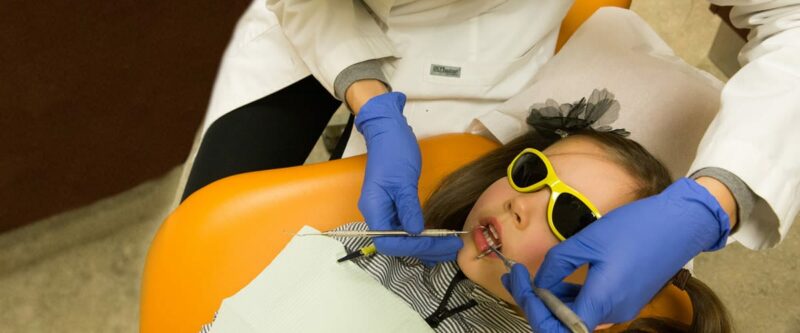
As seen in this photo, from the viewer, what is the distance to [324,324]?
1.06 m

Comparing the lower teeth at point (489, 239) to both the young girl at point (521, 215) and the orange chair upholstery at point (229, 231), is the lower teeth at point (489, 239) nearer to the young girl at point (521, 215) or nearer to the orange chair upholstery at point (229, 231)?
the young girl at point (521, 215)

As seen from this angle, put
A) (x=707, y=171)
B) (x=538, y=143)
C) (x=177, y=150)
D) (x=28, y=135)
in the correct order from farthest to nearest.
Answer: (x=177, y=150)
(x=28, y=135)
(x=538, y=143)
(x=707, y=171)

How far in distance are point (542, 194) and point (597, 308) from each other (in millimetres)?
223

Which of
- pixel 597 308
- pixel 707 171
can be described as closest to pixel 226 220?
pixel 597 308

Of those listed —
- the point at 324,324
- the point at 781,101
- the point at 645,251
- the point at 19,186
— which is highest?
the point at 781,101

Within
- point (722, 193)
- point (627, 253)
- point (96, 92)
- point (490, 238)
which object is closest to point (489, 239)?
point (490, 238)

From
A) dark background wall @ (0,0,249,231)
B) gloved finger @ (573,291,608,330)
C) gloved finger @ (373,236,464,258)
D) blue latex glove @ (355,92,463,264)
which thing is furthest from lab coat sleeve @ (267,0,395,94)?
dark background wall @ (0,0,249,231)

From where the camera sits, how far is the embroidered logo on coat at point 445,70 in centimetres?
134

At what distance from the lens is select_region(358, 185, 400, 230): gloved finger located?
1.09m

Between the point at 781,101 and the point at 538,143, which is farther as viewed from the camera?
the point at 538,143

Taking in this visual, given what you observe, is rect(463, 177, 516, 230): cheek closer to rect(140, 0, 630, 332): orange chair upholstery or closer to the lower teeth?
the lower teeth

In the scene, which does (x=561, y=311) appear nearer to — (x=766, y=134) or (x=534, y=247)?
(x=534, y=247)

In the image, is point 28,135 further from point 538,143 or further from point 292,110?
point 538,143

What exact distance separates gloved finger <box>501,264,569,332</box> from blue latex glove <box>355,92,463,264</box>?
14 centimetres
